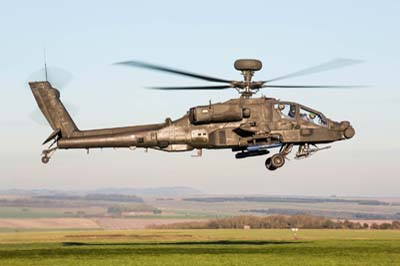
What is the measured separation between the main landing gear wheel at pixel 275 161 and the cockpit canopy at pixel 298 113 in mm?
2092

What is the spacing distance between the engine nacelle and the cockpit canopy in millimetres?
2155

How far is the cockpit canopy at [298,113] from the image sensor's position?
41.7m

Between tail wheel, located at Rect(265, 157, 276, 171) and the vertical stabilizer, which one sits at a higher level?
the vertical stabilizer

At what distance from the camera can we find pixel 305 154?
4219 cm

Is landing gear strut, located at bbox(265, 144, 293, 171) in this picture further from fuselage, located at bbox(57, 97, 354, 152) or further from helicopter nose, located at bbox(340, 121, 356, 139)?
helicopter nose, located at bbox(340, 121, 356, 139)

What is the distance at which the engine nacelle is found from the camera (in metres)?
41.0

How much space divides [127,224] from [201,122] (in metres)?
100.0

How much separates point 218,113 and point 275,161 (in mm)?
3953

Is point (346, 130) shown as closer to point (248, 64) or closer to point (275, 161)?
point (275, 161)

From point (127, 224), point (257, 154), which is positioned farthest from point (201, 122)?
point (127, 224)

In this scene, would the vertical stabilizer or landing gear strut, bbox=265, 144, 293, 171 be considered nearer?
landing gear strut, bbox=265, 144, 293, 171

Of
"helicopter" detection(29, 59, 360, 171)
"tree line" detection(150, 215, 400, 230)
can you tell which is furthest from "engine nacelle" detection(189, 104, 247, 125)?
"tree line" detection(150, 215, 400, 230)

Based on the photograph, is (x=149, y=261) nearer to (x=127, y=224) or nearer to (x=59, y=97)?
(x=59, y=97)

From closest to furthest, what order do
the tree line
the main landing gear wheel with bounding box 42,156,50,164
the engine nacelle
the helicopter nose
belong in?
the engine nacelle, the main landing gear wheel with bounding box 42,156,50,164, the helicopter nose, the tree line
